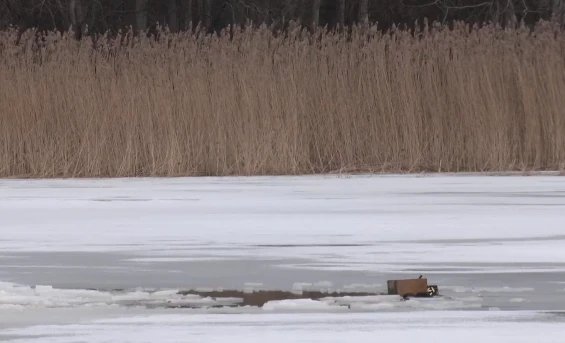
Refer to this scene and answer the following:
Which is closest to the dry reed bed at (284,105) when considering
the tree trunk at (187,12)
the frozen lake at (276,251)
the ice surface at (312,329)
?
the frozen lake at (276,251)

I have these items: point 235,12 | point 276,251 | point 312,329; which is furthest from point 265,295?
point 235,12

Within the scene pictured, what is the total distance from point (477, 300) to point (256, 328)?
0.70 metres

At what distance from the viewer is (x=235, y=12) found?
21.2m

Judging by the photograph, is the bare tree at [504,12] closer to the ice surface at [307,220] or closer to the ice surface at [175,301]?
the ice surface at [307,220]

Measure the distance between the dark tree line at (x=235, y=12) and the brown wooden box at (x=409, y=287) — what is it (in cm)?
1561

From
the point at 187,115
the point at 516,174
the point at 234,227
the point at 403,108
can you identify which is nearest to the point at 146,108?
the point at 187,115

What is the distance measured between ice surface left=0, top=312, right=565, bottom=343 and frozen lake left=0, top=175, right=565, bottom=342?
0.5 inches

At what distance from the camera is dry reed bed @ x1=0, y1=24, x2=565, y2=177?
979 cm

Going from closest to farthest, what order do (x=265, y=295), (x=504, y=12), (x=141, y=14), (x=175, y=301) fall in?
(x=175, y=301) < (x=265, y=295) < (x=504, y=12) < (x=141, y=14)

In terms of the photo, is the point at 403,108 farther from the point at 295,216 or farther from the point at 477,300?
the point at 477,300

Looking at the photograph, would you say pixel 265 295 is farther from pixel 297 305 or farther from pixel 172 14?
pixel 172 14

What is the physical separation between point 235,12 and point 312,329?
1831 centimetres

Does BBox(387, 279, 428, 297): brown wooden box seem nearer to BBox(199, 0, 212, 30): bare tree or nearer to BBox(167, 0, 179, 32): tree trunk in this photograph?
BBox(199, 0, 212, 30): bare tree

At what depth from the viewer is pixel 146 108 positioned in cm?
1007
